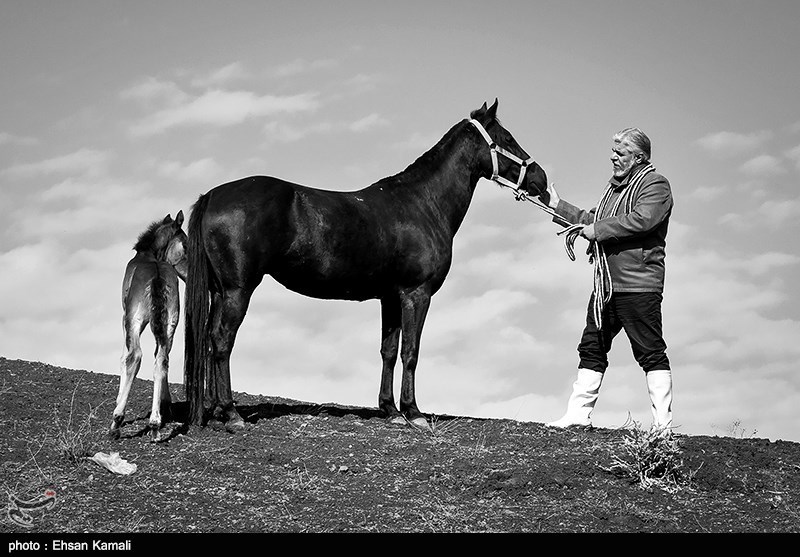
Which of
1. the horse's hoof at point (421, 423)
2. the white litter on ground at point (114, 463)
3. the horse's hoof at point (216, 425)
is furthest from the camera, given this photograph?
the horse's hoof at point (421, 423)

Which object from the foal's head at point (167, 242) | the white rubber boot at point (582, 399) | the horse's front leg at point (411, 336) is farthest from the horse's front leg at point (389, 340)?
the foal's head at point (167, 242)

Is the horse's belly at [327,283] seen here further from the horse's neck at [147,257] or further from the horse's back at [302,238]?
the horse's neck at [147,257]

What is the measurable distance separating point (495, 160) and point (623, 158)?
1743 mm

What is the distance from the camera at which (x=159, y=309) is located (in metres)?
8.95

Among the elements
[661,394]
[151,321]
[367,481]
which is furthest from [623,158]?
[151,321]

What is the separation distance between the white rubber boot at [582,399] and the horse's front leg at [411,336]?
1.47 meters

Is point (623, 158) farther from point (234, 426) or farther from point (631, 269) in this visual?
point (234, 426)

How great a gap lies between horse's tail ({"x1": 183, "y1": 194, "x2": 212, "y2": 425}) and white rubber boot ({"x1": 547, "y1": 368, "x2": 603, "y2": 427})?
359 centimetres

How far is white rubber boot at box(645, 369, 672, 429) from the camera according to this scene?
8766 millimetres

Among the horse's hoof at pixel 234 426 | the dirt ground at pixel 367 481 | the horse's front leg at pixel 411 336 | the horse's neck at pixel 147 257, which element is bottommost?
the dirt ground at pixel 367 481

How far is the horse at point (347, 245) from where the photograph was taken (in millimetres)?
8797

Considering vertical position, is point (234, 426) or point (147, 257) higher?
point (147, 257)

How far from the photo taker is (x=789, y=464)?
9.10 meters
